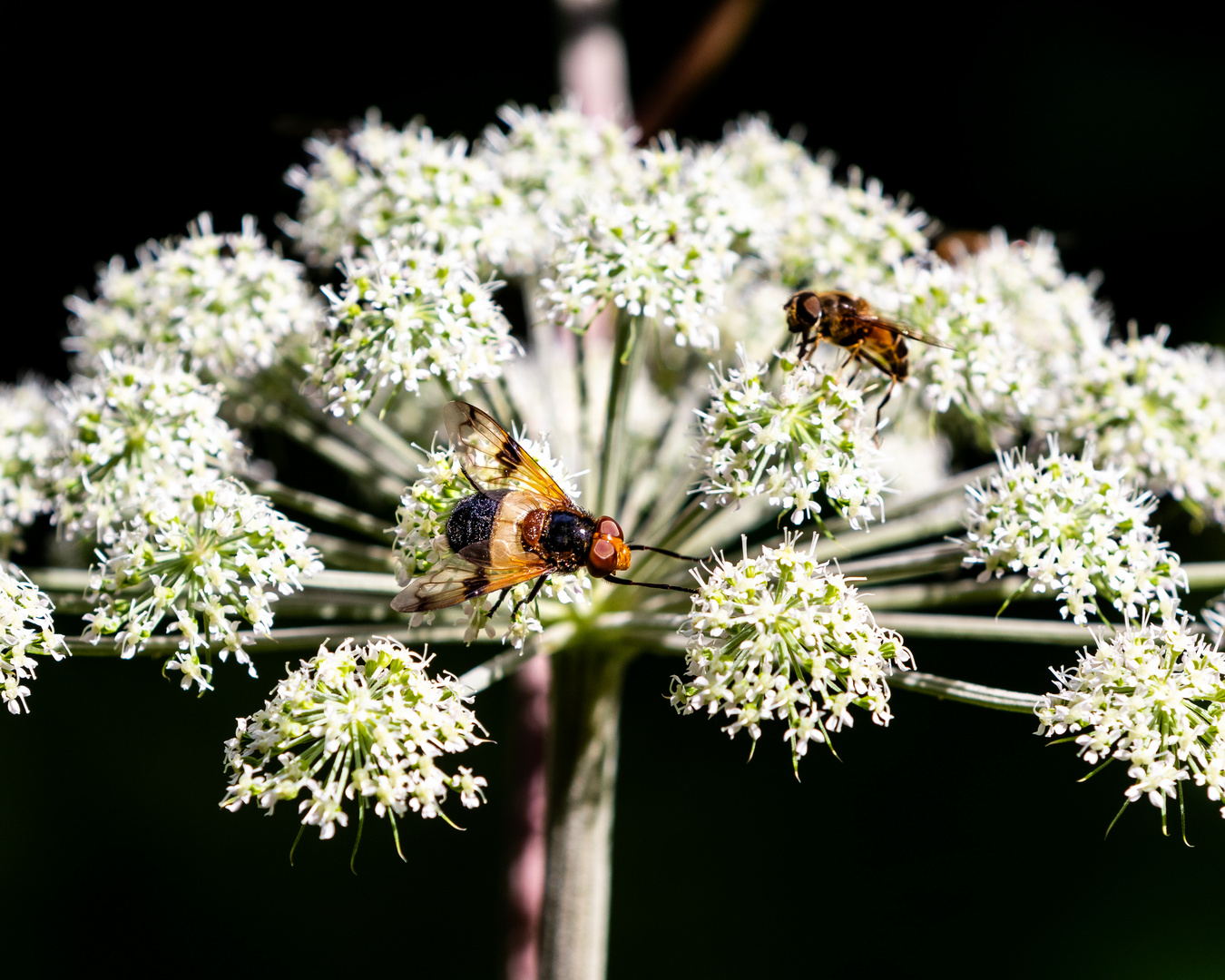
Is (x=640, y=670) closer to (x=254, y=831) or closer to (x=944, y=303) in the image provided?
(x=254, y=831)

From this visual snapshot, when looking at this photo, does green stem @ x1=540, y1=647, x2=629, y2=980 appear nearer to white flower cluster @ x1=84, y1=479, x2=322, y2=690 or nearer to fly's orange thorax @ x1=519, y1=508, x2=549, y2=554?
fly's orange thorax @ x1=519, y1=508, x2=549, y2=554

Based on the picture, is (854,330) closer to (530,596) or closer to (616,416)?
(616,416)

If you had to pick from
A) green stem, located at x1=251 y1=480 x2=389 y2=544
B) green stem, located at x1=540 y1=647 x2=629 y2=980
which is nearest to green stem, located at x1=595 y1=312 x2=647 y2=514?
green stem, located at x1=540 y1=647 x2=629 y2=980

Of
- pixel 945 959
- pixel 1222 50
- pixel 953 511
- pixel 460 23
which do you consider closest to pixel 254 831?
pixel 945 959

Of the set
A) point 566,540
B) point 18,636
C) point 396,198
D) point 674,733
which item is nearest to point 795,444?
point 566,540

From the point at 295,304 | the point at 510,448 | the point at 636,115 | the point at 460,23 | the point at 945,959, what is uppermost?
the point at 460,23

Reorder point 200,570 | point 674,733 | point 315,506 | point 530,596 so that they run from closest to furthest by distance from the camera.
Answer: point 530,596, point 200,570, point 315,506, point 674,733
